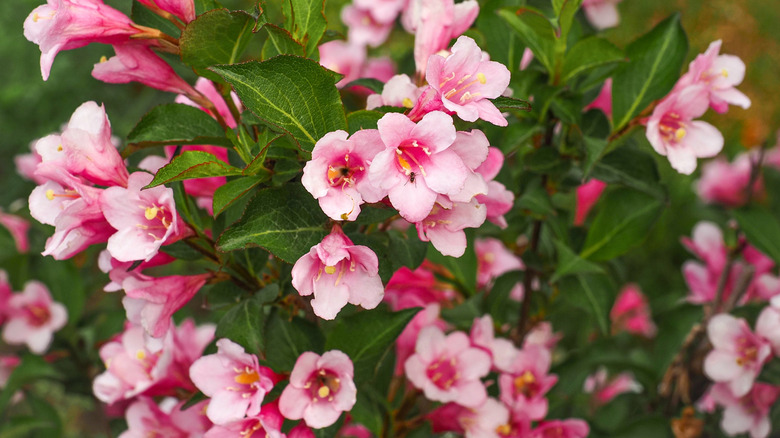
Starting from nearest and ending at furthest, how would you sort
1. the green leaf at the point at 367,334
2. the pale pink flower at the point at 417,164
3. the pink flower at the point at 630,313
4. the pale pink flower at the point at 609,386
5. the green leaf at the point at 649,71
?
the pale pink flower at the point at 417,164, the green leaf at the point at 367,334, the green leaf at the point at 649,71, the pale pink flower at the point at 609,386, the pink flower at the point at 630,313

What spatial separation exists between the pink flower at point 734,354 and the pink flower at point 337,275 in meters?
0.72

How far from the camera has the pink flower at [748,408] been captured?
126 cm

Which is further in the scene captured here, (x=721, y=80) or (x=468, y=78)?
(x=721, y=80)

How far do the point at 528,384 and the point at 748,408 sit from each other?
0.43 m

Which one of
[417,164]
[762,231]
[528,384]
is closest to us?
[417,164]

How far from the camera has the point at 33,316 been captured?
4.59 ft

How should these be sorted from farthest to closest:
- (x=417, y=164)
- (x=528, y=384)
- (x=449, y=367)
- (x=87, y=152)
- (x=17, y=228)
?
1. (x=17, y=228)
2. (x=528, y=384)
3. (x=449, y=367)
4. (x=87, y=152)
5. (x=417, y=164)

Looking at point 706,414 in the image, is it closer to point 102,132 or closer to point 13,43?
point 102,132

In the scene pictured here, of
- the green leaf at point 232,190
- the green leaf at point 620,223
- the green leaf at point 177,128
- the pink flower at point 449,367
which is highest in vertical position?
the green leaf at point 177,128

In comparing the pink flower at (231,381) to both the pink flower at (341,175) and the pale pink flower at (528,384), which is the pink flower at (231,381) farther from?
the pale pink flower at (528,384)

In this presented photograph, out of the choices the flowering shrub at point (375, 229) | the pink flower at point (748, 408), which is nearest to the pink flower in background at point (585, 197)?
the flowering shrub at point (375, 229)

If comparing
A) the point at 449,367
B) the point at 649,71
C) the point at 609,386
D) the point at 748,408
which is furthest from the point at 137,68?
the point at 609,386

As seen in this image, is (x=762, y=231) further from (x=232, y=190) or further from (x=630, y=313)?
(x=232, y=190)

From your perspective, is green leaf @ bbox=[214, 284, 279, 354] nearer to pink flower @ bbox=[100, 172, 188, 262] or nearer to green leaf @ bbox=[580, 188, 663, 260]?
pink flower @ bbox=[100, 172, 188, 262]
